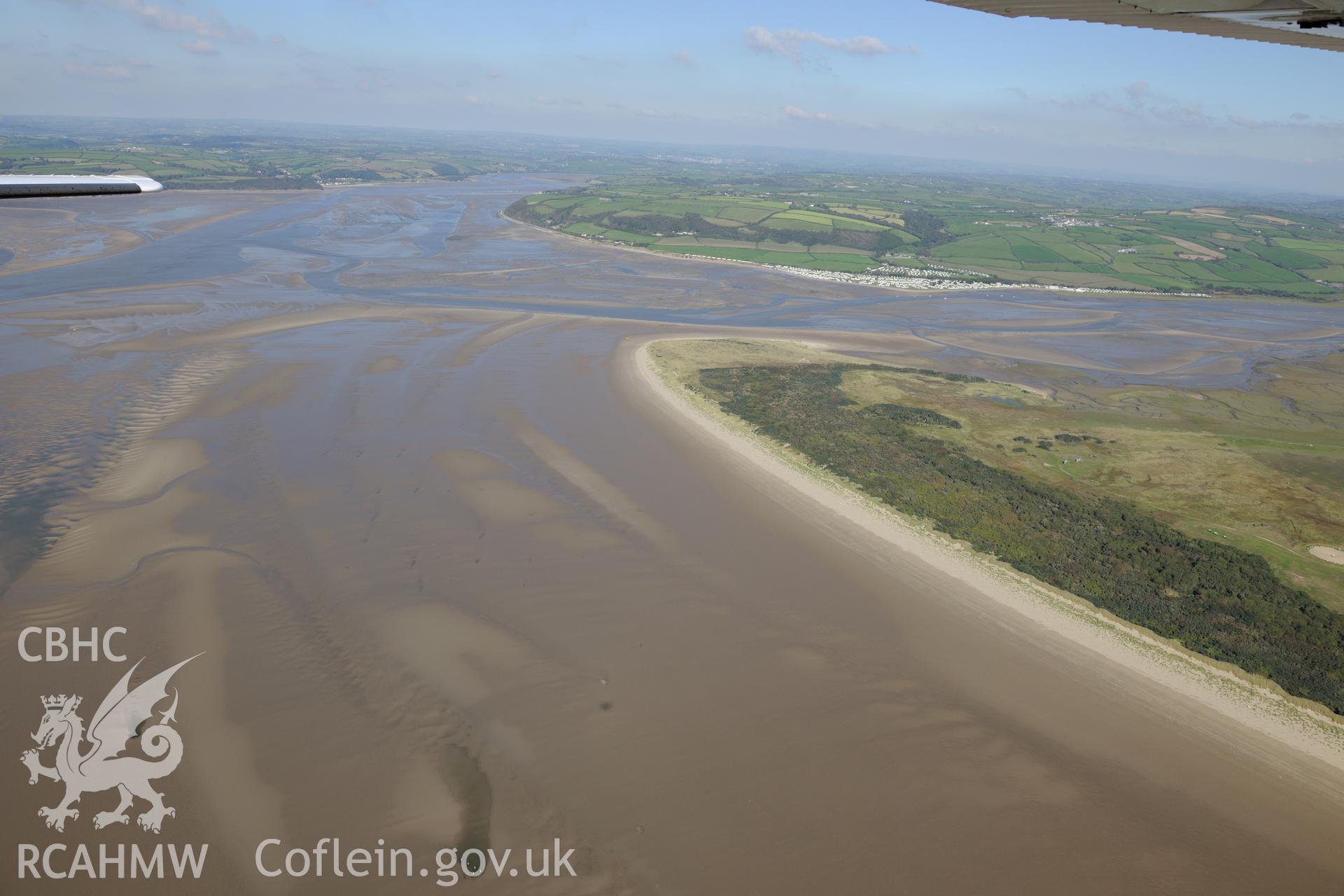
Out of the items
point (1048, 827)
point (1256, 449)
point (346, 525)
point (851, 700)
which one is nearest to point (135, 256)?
point (346, 525)

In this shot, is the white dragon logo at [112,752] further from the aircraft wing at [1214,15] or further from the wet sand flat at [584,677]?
the aircraft wing at [1214,15]

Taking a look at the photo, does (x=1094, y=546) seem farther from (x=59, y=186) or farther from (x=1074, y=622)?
Result: (x=59, y=186)

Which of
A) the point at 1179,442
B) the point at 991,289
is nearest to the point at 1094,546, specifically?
the point at 1179,442

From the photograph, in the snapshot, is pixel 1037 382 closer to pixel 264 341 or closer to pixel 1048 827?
pixel 1048 827

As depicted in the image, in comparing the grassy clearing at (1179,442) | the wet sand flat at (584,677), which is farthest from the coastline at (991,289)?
the wet sand flat at (584,677)
